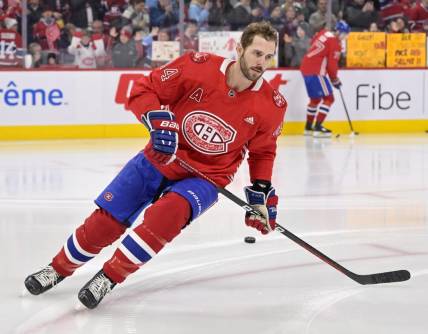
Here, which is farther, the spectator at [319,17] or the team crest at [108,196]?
the spectator at [319,17]

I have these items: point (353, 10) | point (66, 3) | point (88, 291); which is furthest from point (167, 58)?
point (88, 291)

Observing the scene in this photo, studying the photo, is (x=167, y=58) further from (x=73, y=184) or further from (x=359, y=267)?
(x=359, y=267)

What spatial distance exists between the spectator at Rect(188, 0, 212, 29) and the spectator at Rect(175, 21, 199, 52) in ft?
0.19

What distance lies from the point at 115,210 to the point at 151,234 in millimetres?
221

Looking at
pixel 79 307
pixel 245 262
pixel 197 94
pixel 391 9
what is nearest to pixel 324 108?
pixel 391 9

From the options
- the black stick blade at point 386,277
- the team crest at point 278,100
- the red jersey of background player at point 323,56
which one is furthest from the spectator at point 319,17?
the team crest at point 278,100

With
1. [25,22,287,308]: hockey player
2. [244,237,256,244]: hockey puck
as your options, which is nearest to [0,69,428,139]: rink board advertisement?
[244,237,256,244]: hockey puck

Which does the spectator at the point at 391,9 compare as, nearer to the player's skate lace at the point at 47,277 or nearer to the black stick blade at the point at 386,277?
the black stick blade at the point at 386,277

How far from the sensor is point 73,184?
265 inches

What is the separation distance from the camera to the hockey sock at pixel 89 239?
3412mm

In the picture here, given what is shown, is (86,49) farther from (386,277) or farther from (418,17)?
(386,277)

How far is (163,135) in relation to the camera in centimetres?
327

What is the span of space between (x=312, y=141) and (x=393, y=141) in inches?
33.9

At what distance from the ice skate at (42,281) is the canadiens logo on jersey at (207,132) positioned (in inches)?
27.5
